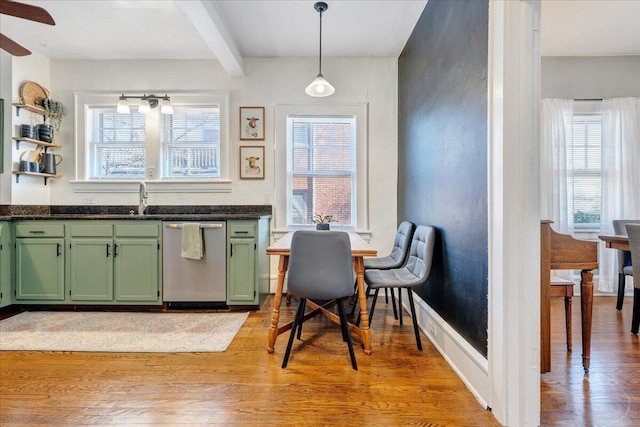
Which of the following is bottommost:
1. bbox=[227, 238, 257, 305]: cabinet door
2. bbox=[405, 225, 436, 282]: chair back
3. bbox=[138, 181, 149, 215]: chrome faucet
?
bbox=[227, 238, 257, 305]: cabinet door

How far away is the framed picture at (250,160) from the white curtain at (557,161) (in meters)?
3.24

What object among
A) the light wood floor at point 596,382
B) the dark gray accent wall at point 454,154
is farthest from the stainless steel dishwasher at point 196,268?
the light wood floor at point 596,382

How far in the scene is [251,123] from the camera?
11.8 feet

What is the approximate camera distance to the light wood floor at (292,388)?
151cm

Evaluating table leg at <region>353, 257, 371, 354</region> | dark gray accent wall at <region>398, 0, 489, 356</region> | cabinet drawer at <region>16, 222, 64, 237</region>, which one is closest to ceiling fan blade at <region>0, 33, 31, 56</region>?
cabinet drawer at <region>16, 222, 64, 237</region>

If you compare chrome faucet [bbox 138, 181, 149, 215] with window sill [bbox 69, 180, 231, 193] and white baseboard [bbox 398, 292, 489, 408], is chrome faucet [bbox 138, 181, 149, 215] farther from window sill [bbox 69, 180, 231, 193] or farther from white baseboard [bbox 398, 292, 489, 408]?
white baseboard [bbox 398, 292, 489, 408]

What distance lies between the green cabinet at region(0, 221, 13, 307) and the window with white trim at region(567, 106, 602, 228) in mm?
5936

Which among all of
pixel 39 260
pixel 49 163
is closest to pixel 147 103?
pixel 49 163

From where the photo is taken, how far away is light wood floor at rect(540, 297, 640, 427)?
1.51m

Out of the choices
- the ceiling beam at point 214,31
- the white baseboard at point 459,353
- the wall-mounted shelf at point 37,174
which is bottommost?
the white baseboard at point 459,353

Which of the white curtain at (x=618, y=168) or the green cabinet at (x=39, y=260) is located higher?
the white curtain at (x=618, y=168)

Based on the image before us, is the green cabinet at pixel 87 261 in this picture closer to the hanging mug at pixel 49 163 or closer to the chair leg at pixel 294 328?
the hanging mug at pixel 49 163

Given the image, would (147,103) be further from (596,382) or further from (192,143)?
(596,382)

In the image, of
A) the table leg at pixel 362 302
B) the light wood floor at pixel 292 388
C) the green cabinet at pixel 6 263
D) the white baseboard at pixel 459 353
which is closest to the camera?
the light wood floor at pixel 292 388
